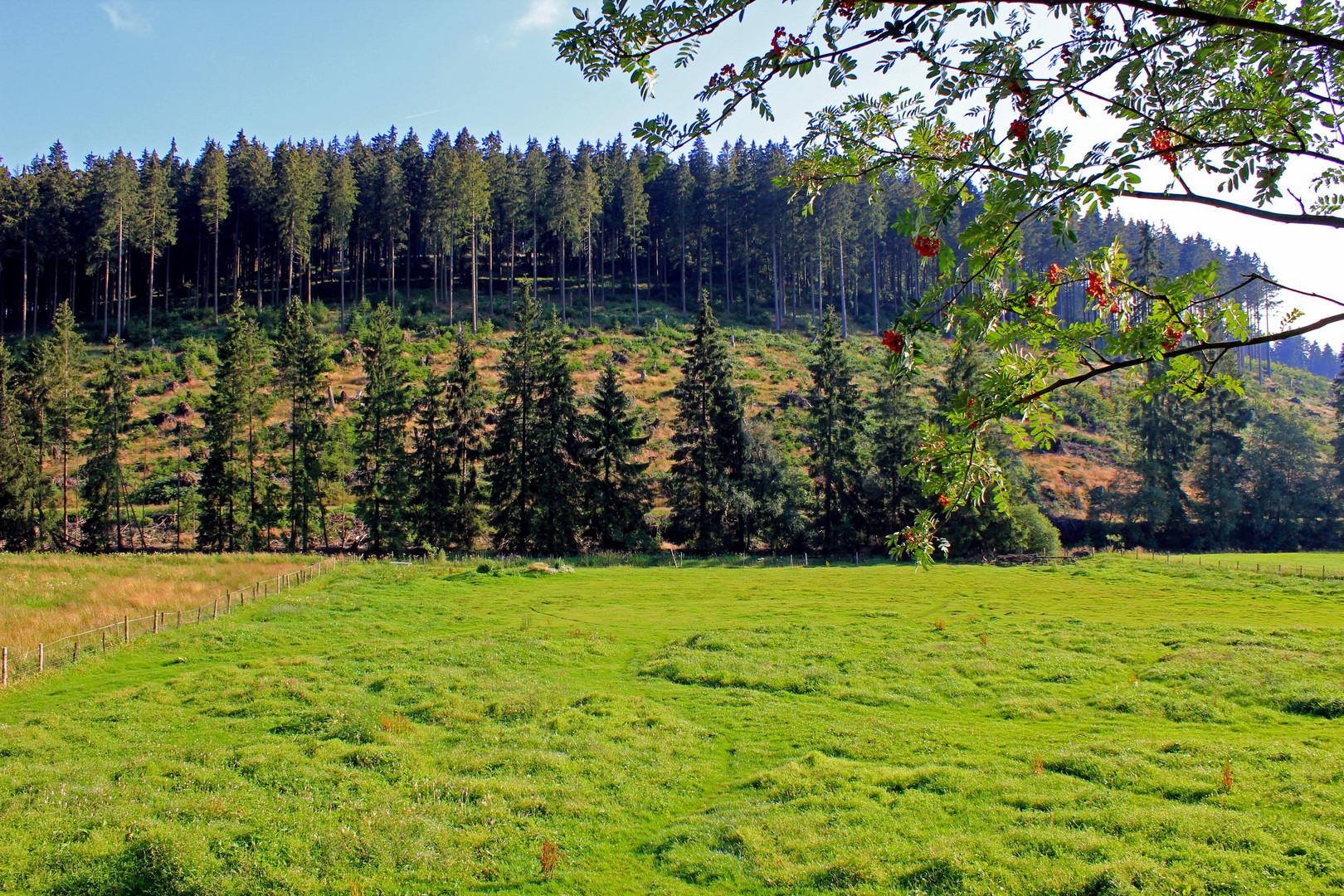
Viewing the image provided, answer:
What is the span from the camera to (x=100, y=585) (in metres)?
33.6

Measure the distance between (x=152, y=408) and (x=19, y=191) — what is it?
43555 mm

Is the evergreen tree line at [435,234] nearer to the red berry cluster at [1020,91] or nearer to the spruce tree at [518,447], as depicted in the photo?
the spruce tree at [518,447]

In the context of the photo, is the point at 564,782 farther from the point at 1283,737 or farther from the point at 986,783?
Answer: the point at 1283,737

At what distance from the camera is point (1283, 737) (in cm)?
1427

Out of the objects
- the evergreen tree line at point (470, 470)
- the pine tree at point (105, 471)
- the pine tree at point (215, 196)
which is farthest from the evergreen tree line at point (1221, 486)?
the pine tree at point (215, 196)

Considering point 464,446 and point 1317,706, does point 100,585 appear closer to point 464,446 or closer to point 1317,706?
point 464,446

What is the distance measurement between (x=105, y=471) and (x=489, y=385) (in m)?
31.9

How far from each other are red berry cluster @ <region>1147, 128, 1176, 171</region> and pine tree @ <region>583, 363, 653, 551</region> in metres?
49.7

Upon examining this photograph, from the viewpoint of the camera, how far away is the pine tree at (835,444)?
56.4 meters


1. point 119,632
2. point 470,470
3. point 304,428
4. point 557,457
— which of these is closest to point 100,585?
point 119,632

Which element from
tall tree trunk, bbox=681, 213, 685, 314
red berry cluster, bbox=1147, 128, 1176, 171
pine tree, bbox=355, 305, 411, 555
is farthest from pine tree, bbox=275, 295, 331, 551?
red berry cluster, bbox=1147, 128, 1176, 171

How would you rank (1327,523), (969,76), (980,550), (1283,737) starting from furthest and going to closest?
(1327,523) < (980,550) < (1283,737) < (969,76)

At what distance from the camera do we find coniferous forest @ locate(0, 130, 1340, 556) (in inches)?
2122

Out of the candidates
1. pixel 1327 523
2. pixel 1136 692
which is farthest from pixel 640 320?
pixel 1136 692
